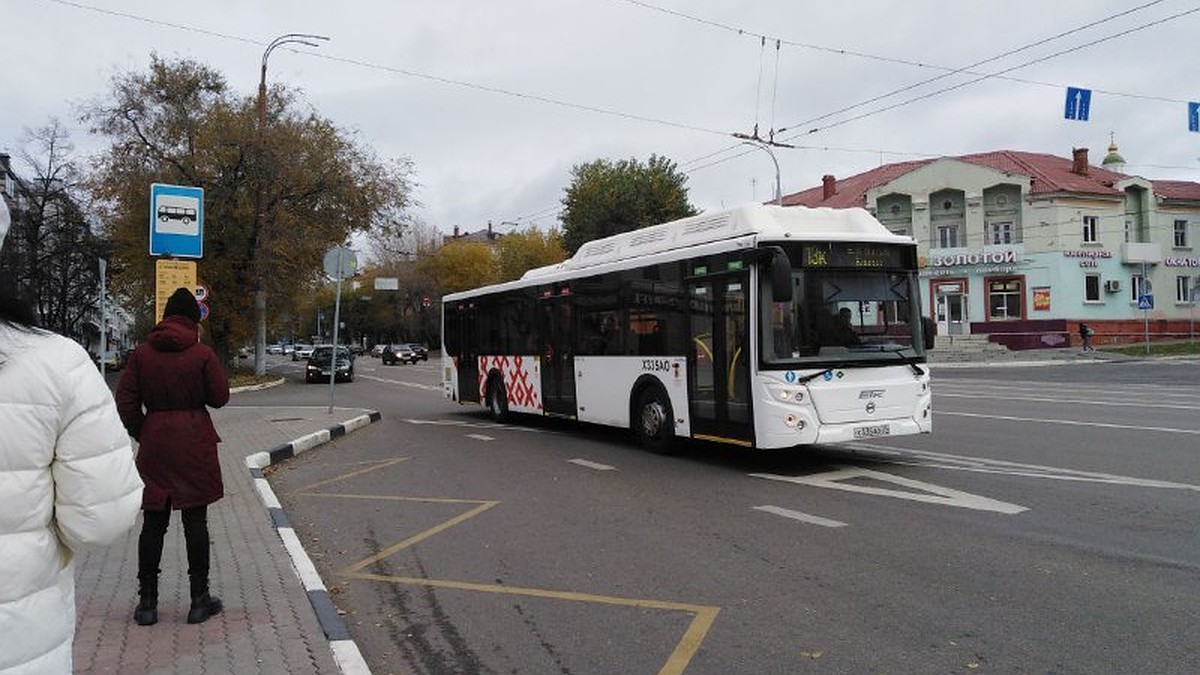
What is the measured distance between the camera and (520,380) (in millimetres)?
15859

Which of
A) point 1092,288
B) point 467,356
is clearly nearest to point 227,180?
point 467,356

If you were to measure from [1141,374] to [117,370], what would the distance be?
5098 centimetres

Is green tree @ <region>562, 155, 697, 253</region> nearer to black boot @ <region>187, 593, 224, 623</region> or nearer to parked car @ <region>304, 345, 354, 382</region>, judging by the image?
parked car @ <region>304, 345, 354, 382</region>

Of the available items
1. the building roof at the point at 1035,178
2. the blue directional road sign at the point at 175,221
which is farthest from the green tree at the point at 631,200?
the blue directional road sign at the point at 175,221

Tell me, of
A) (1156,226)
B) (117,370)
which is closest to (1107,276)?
(1156,226)

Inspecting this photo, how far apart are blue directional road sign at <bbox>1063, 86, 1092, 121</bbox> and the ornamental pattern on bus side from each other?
13.9m

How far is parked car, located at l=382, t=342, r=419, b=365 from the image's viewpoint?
194 ft

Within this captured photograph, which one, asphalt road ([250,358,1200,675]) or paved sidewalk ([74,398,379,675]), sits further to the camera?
asphalt road ([250,358,1200,675])

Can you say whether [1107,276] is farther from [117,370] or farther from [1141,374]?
[117,370]

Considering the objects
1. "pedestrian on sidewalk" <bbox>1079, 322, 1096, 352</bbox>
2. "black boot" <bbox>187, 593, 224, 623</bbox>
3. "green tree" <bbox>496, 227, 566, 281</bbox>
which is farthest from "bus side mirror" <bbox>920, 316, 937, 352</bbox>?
"green tree" <bbox>496, 227, 566, 281</bbox>

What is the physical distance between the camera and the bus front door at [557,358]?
14016 mm

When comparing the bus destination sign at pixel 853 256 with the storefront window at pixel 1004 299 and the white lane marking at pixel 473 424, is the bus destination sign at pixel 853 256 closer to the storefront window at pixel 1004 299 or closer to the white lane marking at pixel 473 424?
the white lane marking at pixel 473 424

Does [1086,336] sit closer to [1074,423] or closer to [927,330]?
[1074,423]

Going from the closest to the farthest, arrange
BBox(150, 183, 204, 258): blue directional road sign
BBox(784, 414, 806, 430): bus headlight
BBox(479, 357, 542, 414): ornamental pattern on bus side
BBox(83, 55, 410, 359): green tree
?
1. BBox(784, 414, 806, 430): bus headlight
2. BBox(150, 183, 204, 258): blue directional road sign
3. BBox(479, 357, 542, 414): ornamental pattern on bus side
4. BBox(83, 55, 410, 359): green tree
